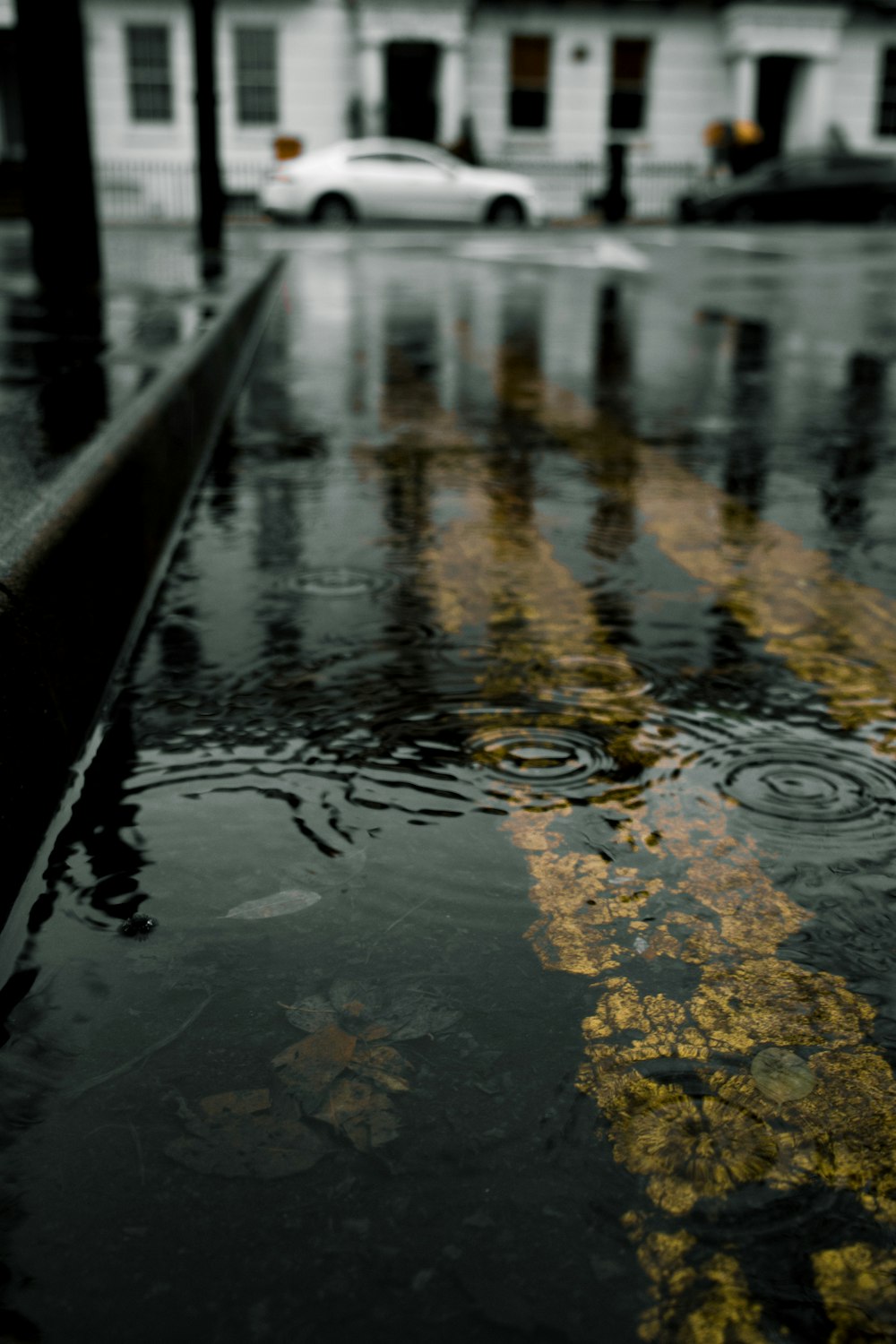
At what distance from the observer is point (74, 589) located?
2445 millimetres

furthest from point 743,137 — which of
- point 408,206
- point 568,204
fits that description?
point 408,206

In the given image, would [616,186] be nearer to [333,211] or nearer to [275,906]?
[333,211]

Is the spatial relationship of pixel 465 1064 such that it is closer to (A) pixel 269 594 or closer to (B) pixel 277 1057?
(B) pixel 277 1057

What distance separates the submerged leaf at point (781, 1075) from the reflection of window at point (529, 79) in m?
37.6

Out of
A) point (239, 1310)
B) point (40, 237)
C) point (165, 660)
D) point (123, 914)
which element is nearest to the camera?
point (239, 1310)

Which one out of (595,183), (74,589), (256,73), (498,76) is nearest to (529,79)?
(498,76)

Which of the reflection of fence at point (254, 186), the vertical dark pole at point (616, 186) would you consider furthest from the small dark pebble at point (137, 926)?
the vertical dark pole at point (616, 186)

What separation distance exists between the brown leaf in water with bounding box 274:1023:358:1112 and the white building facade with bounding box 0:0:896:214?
34.4 metres

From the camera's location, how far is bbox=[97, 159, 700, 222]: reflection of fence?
3397 centimetres

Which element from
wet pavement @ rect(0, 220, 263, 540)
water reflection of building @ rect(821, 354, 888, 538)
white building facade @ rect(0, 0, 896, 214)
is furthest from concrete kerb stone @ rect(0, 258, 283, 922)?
white building facade @ rect(0, 0, 896, 214)

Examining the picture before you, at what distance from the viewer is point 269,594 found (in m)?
3.21

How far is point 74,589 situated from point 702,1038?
136 centimetres

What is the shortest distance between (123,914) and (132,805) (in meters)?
0.35

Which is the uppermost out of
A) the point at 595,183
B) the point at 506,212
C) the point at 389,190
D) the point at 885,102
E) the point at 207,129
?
the point at 885,102
